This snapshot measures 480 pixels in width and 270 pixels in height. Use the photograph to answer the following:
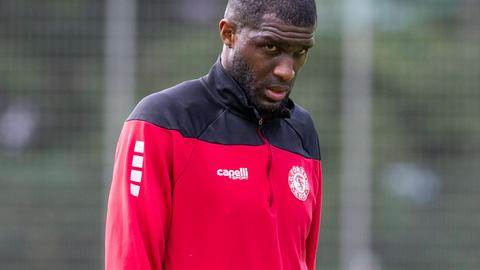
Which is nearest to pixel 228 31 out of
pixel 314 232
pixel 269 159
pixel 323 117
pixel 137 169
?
pixel 269 159

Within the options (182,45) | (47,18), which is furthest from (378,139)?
(47,18)

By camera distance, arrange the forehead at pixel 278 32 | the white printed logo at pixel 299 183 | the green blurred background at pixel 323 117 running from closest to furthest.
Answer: the forehead at pixel 278 32
the white printed logo at pixel 299 183
the green blurred background at pixel 323 117

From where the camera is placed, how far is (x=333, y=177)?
9273 mm

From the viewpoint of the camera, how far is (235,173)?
3.43 meters

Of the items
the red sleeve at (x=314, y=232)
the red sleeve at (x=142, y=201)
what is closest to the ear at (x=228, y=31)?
the red sleeve at (x=142, y=201)

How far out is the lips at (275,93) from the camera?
348 cm

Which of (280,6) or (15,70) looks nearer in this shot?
(280,6)

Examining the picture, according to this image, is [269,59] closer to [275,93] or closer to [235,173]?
[275,93]

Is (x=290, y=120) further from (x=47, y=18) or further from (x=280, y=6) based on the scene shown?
(x=47, y=18)

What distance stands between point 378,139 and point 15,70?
3.15 meters

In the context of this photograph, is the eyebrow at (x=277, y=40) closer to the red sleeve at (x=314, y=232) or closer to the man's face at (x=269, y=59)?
the man's face at (x=269, y=59)

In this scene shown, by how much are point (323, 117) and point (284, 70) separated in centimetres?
594

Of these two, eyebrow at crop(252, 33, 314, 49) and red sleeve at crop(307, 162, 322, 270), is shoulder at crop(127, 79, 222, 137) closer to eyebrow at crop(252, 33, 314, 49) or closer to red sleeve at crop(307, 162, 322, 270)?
eyebrow at crop(252, 33, 314, 49)

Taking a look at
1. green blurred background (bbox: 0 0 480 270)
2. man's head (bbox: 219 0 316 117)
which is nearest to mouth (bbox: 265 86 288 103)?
man's head (bbox: 219 0 316 117)
